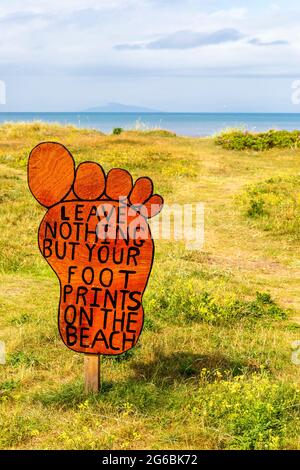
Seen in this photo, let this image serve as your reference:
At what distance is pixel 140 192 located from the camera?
15.0 ft

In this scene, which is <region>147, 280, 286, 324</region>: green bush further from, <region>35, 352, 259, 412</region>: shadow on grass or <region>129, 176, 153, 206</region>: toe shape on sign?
<region>129, 176, 153, 206</region>: toe shape on sign

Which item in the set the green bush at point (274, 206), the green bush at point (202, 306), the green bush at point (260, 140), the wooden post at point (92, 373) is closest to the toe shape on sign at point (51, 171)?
the wooden post at point (92, 373)

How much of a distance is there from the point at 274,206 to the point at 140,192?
8.25m

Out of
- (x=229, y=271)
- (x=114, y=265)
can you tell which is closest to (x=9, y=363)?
(x=114, y=265)

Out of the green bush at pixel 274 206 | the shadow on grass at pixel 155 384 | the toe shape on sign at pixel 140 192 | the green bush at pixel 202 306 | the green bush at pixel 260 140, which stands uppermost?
the green bush at pixel 260 140

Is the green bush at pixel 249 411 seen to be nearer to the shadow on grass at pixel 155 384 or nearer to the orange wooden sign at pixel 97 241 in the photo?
the shadow on grass at pixel 155 384

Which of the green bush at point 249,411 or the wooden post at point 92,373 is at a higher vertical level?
the wooden post at point 92,373

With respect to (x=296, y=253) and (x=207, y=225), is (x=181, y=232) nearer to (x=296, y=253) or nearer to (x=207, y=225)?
(x=207, y=225)

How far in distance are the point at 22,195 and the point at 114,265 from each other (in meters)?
9.15

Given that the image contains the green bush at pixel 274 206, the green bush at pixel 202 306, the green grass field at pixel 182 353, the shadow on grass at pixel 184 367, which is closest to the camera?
the green grass field at pixel 182 353

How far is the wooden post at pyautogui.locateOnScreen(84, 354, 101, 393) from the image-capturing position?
15.2ft

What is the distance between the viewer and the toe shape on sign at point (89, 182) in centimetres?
450

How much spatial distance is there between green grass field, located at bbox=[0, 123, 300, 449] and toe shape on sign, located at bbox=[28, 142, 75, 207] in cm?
146

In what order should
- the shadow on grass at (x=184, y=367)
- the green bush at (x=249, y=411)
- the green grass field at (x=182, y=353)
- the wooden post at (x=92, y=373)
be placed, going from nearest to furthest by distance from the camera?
the green bush at (x=249, y=411)
the green grass field at (x=182, y=353)
the wooden post at (x=92, y=373)
the shadow on grass at (x=184, y=367)
